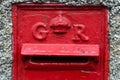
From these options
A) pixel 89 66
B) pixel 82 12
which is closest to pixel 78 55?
pixel 89 66

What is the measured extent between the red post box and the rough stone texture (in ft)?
0.07

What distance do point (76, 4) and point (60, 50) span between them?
0.71 ft

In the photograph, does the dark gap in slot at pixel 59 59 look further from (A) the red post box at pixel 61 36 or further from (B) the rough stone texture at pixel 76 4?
(B) the rough stone texture at pixel 76 4

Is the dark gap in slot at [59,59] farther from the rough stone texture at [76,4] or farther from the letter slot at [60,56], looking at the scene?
the rough stone texture at [76,4]

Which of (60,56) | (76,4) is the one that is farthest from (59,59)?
(76,4)

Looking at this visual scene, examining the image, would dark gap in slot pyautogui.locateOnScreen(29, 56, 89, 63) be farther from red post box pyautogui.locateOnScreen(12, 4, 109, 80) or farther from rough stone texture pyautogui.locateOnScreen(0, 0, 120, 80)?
rough stone texture pyautogui.locateOnScreen(0, 0, 120, 80)

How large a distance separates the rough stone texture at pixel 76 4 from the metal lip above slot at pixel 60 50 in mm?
89

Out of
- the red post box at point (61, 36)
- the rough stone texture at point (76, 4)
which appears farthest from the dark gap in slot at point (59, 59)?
the rough stone texture at point (76, 4)

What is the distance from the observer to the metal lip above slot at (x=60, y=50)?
4.91 ft

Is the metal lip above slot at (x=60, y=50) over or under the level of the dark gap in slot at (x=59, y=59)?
over

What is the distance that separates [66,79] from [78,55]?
0.17 m

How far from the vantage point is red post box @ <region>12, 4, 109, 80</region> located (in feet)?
5.12

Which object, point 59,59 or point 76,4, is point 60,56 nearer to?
point 59,59

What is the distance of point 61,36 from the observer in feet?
5.15
